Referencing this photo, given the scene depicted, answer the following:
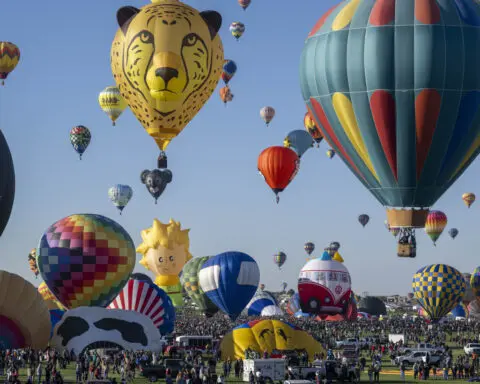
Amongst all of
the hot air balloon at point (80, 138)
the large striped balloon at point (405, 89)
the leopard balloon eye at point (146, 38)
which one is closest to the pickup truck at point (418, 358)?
the large striped balloon at point (405, 89)

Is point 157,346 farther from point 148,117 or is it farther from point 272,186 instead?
point 272,186

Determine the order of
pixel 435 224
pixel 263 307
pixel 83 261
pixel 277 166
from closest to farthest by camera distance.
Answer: pixel 83 261 < pixel 277 166 < pixel 435 224 < pixel 263 307

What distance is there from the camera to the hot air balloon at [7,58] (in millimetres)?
54500

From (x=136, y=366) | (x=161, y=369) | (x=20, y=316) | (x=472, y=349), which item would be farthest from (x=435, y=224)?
(x=161, y=369)

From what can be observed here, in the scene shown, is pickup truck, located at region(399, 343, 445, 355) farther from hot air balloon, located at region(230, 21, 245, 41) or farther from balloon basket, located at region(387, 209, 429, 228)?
hot air balloon, located at region(230, 21, 245, 41)

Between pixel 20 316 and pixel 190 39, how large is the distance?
12152 millimetres

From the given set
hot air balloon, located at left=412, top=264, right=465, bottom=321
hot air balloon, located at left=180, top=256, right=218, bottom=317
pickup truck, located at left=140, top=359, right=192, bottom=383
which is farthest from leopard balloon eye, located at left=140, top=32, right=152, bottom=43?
hot air balloon, located at left=412, top=264, right=465, bottom=321

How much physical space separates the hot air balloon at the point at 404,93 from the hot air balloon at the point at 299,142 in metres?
29.0

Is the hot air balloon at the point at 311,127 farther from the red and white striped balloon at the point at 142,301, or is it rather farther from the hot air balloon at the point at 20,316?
the hot air balloon at the point at 20,316

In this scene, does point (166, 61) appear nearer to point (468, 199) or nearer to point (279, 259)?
point (468, 199)

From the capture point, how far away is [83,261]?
43031 mm

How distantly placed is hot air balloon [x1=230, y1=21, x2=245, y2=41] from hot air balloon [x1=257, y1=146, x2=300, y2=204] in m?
11.1

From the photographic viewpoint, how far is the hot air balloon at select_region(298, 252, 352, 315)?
216 feet

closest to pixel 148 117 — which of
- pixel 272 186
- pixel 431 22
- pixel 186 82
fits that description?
pixel 186 82
